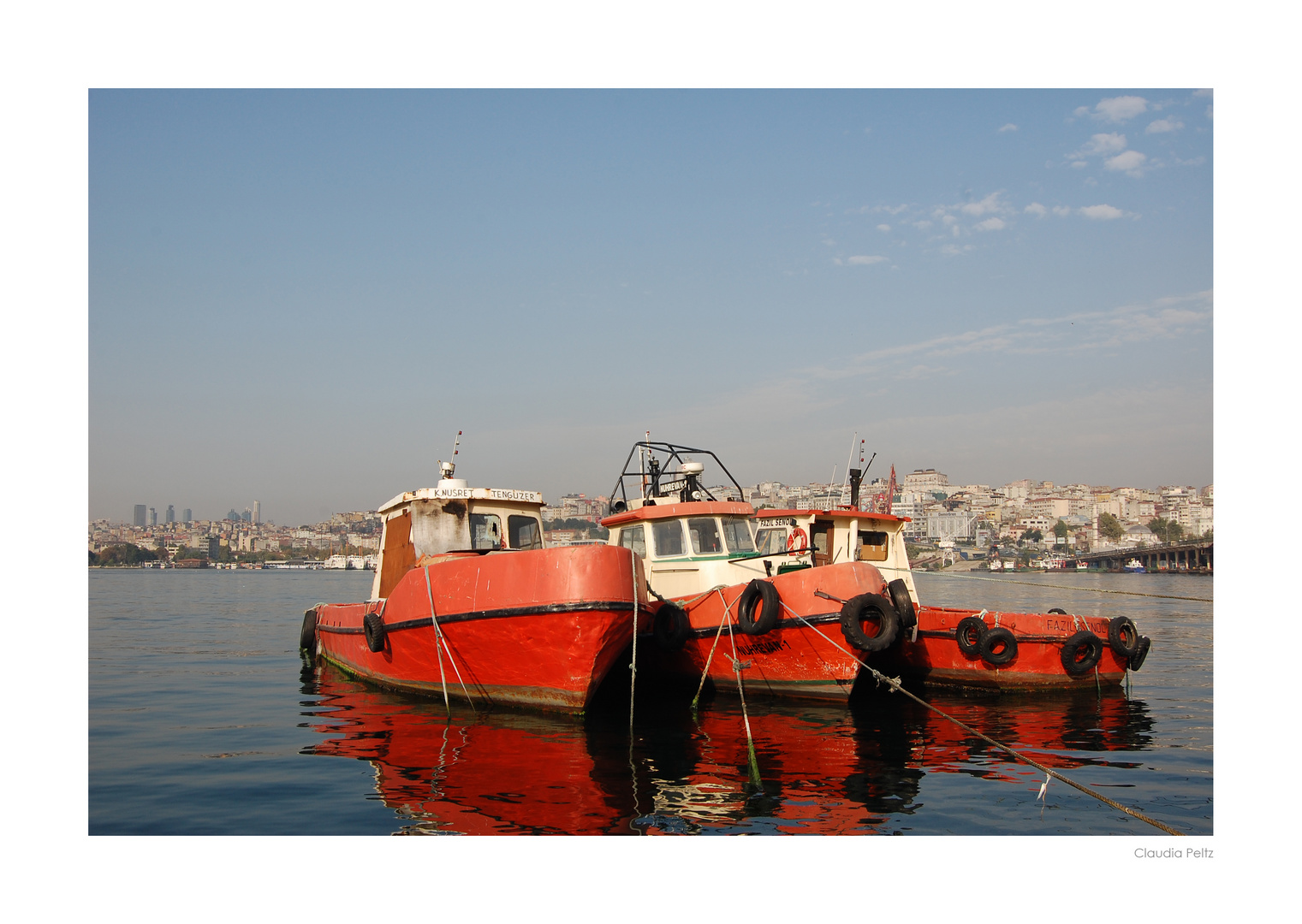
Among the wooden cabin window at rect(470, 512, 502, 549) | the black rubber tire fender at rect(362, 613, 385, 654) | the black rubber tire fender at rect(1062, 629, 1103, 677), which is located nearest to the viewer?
the black rubber tire fender at rect(362, 613, 385, 654)

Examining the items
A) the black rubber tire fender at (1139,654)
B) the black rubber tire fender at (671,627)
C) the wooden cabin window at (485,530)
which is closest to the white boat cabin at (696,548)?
the black rubber tire fender at (671,627)

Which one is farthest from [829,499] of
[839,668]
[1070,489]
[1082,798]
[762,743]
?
[1070,489]

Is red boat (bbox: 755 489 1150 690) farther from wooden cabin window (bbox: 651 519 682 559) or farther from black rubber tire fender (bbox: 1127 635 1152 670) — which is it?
wooden cabin window (bbox: 651 519 682 559)

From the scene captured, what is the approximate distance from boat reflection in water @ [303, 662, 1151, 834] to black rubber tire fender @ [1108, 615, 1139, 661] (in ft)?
2.39

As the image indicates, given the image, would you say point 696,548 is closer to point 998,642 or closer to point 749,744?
point 998,642

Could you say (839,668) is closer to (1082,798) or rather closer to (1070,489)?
(1082,798)

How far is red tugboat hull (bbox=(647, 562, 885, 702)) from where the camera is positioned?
1158 centimetres

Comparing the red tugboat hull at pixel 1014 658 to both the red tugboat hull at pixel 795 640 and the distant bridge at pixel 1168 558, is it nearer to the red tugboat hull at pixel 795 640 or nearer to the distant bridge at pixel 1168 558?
the red tugboat hull at pixel 795 640

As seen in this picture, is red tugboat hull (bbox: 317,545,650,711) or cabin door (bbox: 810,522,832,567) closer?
red tugboat hull (bbox: 317,545,650,711)

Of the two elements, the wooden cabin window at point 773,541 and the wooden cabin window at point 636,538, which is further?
the wooden cabin window at point 773,541

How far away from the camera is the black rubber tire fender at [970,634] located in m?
13.1

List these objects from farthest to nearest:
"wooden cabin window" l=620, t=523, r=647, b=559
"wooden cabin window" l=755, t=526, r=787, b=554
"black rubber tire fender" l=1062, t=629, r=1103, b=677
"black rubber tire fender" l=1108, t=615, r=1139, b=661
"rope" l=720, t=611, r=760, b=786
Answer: "wooden cabin window" l=755, t=526, r=787, b=554, "wooden cabin window" l=620, t=523, r=647, b=559, "black rubber tire fender" l=1108, t=615, r=1139, b=661, "black rubber tire fender" l=1062, t=629, r=1103, b=677, "rope" l=720, t=611, r=760, b=786

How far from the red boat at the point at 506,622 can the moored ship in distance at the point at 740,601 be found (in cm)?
112

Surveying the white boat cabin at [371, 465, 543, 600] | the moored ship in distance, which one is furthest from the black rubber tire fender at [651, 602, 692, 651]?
the white boat cabin at [371, 465, 543, 600]
